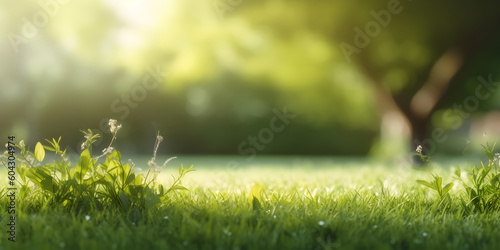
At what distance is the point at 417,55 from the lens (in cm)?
836

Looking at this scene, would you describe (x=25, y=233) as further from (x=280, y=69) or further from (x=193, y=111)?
(x=193, y=111)

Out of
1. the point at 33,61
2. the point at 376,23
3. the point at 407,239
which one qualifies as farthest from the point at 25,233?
the point at 33,61

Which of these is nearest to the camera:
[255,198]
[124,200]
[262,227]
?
[262,227]

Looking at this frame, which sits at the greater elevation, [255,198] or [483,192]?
[483,192]

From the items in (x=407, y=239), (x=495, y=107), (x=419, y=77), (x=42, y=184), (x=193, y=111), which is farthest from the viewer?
(x=193, y=111)

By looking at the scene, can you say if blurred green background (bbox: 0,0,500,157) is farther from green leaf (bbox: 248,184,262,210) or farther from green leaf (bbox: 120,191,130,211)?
green leaf (bbox: 248,184,262,210)

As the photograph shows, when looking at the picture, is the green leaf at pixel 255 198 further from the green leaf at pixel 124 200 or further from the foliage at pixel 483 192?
Answer: the foliage at pixel 483 192

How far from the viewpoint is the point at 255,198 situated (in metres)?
2.98

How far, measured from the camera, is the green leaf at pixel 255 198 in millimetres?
2970

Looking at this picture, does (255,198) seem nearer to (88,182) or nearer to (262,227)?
(262,227)

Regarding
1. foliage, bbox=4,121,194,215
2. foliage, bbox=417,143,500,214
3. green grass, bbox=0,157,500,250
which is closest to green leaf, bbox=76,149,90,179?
foliage, bbox=4,121,194,215

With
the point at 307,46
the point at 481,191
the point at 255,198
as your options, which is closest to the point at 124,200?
the point at 255,198

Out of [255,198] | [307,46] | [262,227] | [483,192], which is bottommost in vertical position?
[262,227]

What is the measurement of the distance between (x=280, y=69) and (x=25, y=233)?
735 cm
